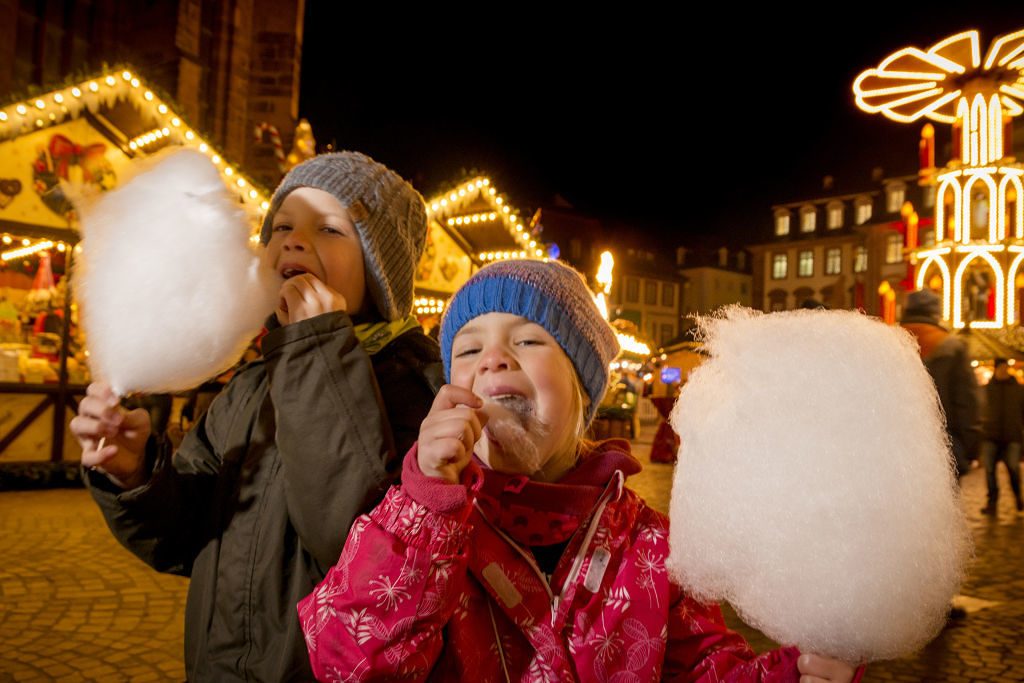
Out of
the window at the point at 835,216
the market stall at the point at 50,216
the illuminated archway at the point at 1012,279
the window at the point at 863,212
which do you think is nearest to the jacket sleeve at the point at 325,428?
the market stall at the point at 50,216

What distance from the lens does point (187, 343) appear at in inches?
48.1

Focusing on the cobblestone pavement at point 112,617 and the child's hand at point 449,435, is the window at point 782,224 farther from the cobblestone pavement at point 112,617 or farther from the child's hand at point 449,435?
the child's hand at point 449,435

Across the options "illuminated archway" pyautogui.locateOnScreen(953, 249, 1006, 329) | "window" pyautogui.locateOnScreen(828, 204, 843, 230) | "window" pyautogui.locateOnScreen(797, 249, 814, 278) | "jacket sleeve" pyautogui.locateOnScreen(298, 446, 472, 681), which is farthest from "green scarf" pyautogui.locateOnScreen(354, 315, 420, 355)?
"window" pyautogui.locateOnScreen(797, 249, 814, 278)

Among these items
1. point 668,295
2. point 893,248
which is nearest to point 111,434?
point 893,248

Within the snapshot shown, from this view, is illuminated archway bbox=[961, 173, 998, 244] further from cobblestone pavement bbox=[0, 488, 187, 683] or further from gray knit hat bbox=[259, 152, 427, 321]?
gray knit hat bbox=[259, 152, 427, 321]

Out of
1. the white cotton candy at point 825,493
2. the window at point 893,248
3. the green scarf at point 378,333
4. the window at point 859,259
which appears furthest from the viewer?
the window at point 859,259

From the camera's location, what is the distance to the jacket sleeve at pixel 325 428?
3.67 ft

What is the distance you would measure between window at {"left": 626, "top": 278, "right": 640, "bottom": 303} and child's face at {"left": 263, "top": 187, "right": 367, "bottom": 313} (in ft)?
151

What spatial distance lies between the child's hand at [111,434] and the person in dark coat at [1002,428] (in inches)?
399

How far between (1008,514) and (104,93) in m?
11.7

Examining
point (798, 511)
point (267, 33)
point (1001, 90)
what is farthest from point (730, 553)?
point (1001, 90)

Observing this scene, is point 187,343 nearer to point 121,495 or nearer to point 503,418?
point 121,495

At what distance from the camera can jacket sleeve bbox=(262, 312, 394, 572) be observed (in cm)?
112

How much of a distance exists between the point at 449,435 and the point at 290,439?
1.09 ft
